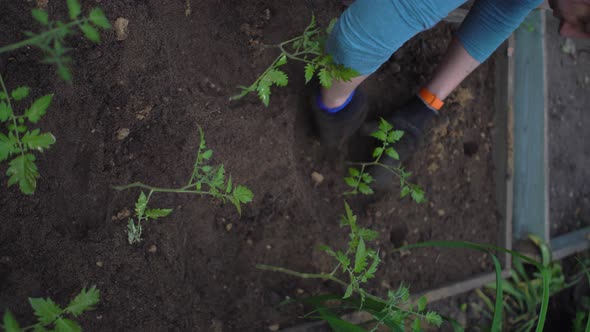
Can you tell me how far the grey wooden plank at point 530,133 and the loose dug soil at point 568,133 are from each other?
1.19 ft

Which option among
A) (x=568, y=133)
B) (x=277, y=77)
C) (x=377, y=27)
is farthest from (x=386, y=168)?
(x=568, y=133)

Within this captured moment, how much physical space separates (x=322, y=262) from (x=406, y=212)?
470 mm

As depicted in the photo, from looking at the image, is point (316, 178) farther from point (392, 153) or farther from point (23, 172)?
point (23, 172)

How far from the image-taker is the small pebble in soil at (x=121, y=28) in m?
1.55

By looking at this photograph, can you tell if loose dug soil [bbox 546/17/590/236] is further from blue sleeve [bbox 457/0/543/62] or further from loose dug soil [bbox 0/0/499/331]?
blue sleeve [bbox 457/0/543/62]

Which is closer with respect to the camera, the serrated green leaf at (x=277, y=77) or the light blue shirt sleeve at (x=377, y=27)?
the light blue shirt sleeve at (x=377, y=27)

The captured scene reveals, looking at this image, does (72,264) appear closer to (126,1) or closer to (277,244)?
(277,244)

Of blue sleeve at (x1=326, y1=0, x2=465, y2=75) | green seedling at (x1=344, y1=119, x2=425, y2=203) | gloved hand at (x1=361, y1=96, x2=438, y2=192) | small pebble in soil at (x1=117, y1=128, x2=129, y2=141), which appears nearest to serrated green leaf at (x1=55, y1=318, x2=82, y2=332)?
small pebble in soil at (x1=117, y1=128, x2=129, y2=141)

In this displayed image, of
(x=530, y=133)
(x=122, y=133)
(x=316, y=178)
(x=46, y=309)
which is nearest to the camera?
(x=46, y=309)

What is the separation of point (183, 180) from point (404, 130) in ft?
3.00

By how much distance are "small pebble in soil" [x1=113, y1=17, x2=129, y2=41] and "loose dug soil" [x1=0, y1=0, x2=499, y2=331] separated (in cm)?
2

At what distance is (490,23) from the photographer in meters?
1.65

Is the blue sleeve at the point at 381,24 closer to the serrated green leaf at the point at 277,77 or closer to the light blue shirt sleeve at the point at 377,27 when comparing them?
the light blue shirt sleeve at the point at 377,27

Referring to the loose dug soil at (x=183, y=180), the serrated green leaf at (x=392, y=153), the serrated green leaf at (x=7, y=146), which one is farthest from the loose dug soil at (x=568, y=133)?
the serrated green leaf at (x=7, y=146)
